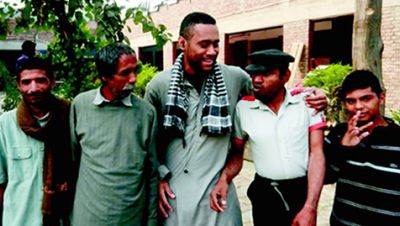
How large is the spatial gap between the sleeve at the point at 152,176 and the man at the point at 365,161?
1029 millimetres

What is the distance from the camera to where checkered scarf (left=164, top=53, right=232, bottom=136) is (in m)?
2.51

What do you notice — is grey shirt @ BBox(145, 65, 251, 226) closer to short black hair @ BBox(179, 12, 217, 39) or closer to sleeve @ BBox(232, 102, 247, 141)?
sleeve @ BBox(232, 102, 247, 141)

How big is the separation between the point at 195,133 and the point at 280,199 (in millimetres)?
644

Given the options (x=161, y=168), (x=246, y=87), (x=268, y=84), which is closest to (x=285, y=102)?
(x=268, y=84)

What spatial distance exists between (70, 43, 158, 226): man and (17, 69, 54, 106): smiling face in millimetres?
208

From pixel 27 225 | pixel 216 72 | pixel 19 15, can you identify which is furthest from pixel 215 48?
pixel 19 15

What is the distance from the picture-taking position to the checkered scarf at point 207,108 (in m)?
2.51

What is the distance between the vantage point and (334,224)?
2.44 meters

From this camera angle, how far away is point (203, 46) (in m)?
2.54

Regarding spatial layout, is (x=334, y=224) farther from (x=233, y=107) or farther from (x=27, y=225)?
(x=27, y=225)

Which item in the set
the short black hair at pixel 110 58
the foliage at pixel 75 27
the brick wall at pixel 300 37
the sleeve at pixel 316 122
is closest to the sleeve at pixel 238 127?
the sleeve at pixel 316 122

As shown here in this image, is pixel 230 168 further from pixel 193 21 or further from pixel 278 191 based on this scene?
pixel 193 21

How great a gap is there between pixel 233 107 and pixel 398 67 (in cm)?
975

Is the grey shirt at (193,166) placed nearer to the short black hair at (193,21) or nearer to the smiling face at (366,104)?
the short black hair at (193,21)
